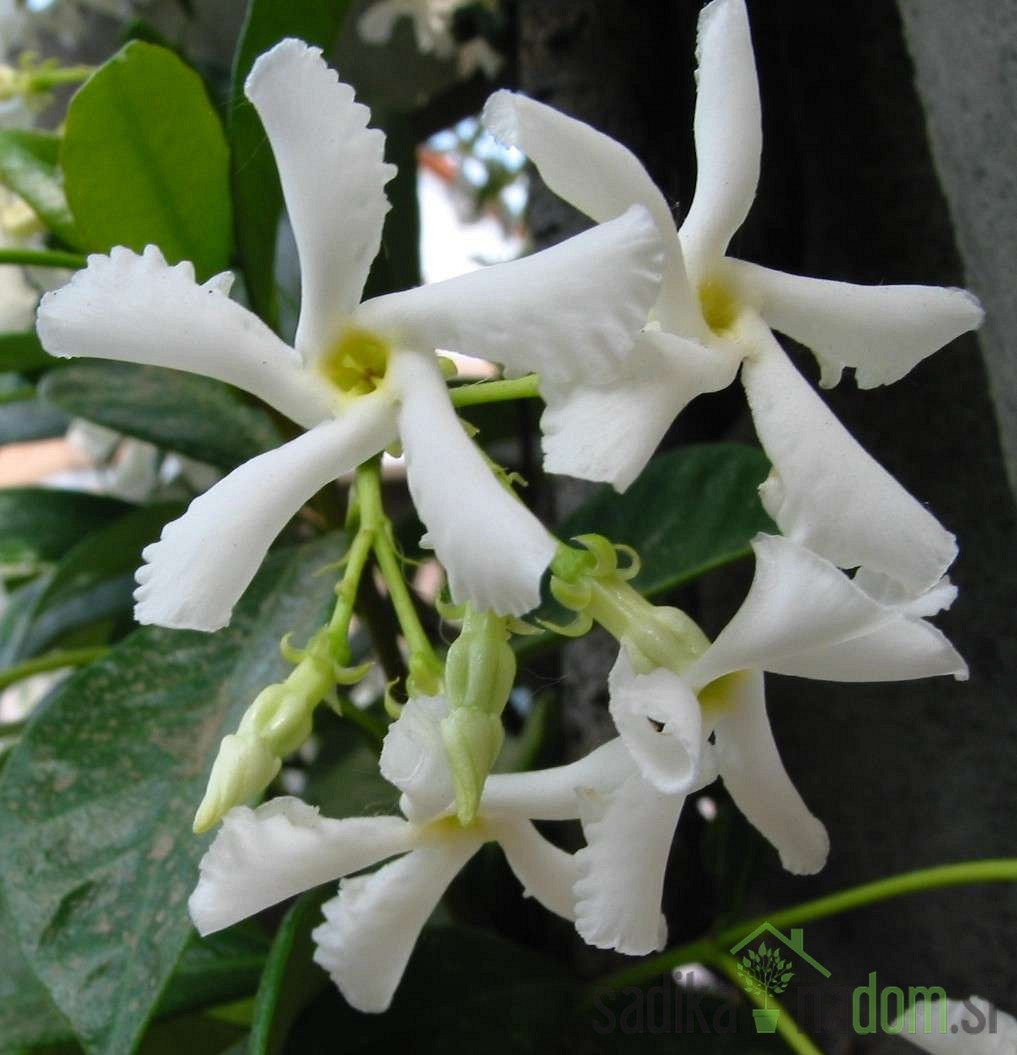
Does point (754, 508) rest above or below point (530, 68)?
below

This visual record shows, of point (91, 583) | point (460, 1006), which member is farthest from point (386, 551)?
point (91, 583)

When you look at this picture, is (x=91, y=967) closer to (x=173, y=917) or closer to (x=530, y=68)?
(x=173, y=917)

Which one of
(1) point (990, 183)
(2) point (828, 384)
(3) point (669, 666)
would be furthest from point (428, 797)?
(1) point (990, 183)

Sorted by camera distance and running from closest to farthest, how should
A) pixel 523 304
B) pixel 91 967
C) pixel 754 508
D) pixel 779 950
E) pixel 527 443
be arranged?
pixel 523 304
pixel 91 967
pixel 754 508
pixel 779 950
pixel 527 443

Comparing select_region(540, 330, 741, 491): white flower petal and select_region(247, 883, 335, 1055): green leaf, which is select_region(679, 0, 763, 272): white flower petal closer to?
select_region(540, 330, 741, 491): white flower petal

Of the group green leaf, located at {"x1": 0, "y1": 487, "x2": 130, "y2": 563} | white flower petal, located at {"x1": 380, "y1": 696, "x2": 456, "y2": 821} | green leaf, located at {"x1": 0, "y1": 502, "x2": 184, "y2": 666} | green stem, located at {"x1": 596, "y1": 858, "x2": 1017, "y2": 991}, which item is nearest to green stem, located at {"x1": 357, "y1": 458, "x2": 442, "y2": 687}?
white flower petal, located at {"x1": 380, "y1": 696, "x2": 456, "y2": 821}

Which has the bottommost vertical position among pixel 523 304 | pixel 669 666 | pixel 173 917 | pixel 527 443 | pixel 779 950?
pixel 779 950
